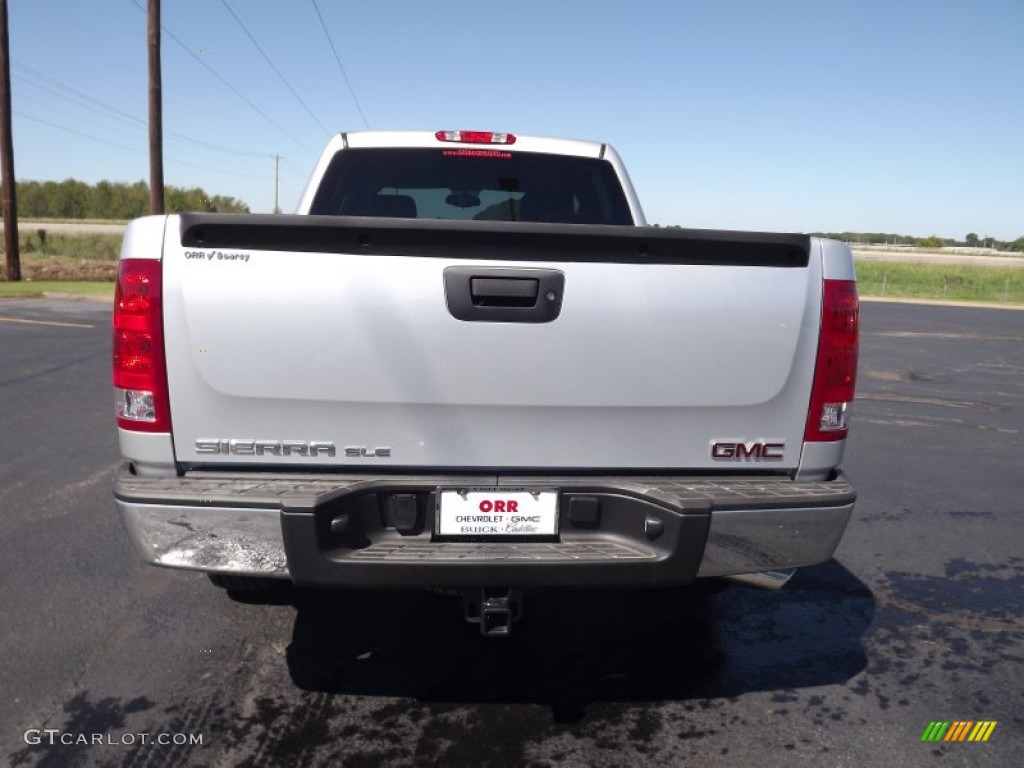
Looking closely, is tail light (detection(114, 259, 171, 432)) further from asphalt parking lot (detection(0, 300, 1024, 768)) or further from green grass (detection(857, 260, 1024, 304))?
green grass (detection(857, 260, 1024, 304))

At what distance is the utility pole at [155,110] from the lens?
20.7 m

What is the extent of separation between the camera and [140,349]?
2.61 metres

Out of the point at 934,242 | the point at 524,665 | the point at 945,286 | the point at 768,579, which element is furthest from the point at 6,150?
the point at 934,242

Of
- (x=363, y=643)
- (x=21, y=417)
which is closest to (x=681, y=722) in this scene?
(x=363, y=643)

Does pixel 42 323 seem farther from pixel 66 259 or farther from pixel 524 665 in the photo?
pixel 66 259

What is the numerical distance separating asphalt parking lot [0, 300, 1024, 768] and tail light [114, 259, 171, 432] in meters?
1.06

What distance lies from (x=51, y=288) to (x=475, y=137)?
21.3 metres

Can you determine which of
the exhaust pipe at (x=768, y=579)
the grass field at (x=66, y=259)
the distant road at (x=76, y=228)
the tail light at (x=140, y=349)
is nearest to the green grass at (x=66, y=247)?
the grass field at (x=66, y=259)

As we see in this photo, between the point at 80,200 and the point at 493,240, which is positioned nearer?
the point at 493,240

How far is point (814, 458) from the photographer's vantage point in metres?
2.86

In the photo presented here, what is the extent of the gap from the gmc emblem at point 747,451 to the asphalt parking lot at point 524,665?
37.1 inches

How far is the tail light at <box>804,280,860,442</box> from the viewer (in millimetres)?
2775

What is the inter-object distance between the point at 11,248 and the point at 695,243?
25.3 metres

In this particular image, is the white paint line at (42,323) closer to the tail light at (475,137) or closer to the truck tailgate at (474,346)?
the tail light at (475,137)
